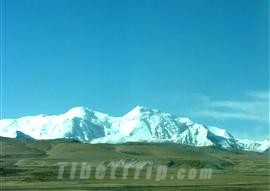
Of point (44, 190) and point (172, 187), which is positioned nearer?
point (44, 190)

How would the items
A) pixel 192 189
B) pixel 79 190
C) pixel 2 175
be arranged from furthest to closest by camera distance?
1. pixel 2 175
2. pixel 192 189
3. pixel 79 190

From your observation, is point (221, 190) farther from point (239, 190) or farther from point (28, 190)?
point (28, 190)

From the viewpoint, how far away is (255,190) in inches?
3541

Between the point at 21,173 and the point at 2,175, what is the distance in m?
5.52

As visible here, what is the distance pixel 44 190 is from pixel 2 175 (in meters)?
47.1

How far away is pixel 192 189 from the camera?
303ft

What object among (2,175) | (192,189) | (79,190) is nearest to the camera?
(79,190)

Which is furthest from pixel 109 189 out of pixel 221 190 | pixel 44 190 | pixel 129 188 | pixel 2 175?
pixel 2 175

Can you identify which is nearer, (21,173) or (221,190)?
(221,190)

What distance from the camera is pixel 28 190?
89375 mm

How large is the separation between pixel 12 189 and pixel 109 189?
13812 mm

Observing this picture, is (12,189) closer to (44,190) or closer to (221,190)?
(44,190)

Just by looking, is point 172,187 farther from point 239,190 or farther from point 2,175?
point 2,175

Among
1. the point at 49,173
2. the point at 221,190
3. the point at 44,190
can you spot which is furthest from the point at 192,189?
the point at 49,173
